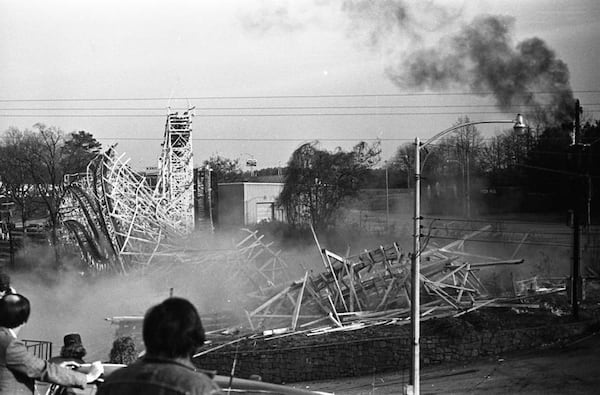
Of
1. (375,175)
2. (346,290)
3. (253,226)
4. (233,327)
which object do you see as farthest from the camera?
(375,175)

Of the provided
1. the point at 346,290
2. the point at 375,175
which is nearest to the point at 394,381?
the point at 346,290

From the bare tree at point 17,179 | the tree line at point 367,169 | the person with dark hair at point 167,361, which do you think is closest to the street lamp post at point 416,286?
the person with dark hair at point 167,361

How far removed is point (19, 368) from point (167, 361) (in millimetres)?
1339

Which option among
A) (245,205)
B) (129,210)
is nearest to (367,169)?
(245,205)

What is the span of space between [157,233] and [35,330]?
676 centimetres

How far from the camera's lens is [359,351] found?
56.0ft

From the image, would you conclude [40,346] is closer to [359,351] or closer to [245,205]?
[359,351]

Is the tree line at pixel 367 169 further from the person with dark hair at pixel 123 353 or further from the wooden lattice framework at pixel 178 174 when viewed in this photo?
the person with dark hair at pixel 123 353

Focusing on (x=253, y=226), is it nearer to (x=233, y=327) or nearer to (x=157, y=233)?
(x=157, y=233)

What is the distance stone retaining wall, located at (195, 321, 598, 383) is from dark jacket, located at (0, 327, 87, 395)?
13671mm

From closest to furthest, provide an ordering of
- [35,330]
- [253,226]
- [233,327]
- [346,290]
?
[233,327]
[346,290]
[35,330]
[253,226]

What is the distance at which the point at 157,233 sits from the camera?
2798cm

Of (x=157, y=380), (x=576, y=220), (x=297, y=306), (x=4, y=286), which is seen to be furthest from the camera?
(x=297, y=306)

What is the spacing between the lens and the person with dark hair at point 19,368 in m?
3.20
